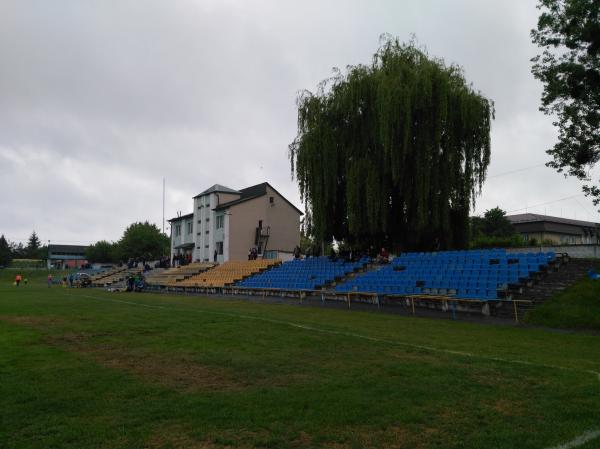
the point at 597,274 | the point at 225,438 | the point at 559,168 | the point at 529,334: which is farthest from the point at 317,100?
the point at 225,438

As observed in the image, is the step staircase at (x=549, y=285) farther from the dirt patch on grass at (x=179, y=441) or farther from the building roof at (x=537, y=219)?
the building roof at (x=537, y=219)

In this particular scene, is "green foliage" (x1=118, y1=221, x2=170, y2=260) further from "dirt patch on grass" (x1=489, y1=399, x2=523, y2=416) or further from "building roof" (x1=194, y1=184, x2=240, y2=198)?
"dirt patch on grass" (x1=489, y1=399, x2=523, y2=416)

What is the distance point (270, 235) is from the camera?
2034 inches

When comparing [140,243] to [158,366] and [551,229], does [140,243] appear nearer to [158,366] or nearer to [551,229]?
[551,229]

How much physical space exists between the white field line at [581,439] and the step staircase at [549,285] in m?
12.8

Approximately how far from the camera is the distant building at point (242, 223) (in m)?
49.5

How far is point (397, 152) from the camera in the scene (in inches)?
995

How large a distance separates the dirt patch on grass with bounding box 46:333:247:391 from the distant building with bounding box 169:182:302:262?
3707 centimetres

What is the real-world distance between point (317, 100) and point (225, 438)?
26.6 meters

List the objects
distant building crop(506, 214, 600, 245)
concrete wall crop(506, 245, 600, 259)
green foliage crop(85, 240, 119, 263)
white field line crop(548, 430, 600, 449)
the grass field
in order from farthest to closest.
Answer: green foliage crop(85, 240, 119, 263), distant building crop(506, 214, 600, 245), concrete wall crop(506, 245, 600, 259), the grass field, white field line crop(548, 430, 600, 449)

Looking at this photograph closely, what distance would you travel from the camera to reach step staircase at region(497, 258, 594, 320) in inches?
674

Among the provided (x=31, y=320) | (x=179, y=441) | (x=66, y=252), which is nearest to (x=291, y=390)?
(x=179, y=441)

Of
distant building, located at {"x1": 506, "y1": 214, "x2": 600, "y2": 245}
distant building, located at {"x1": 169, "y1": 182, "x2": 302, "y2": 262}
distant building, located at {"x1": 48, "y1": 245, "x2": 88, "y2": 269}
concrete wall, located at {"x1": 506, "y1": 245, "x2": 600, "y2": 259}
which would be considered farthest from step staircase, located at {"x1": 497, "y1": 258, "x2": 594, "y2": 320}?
distant building, located at {"x1": 48, "y1": 245, "x2": 88, "y2": 269}

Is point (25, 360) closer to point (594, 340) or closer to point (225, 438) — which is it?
point (225, 438)
